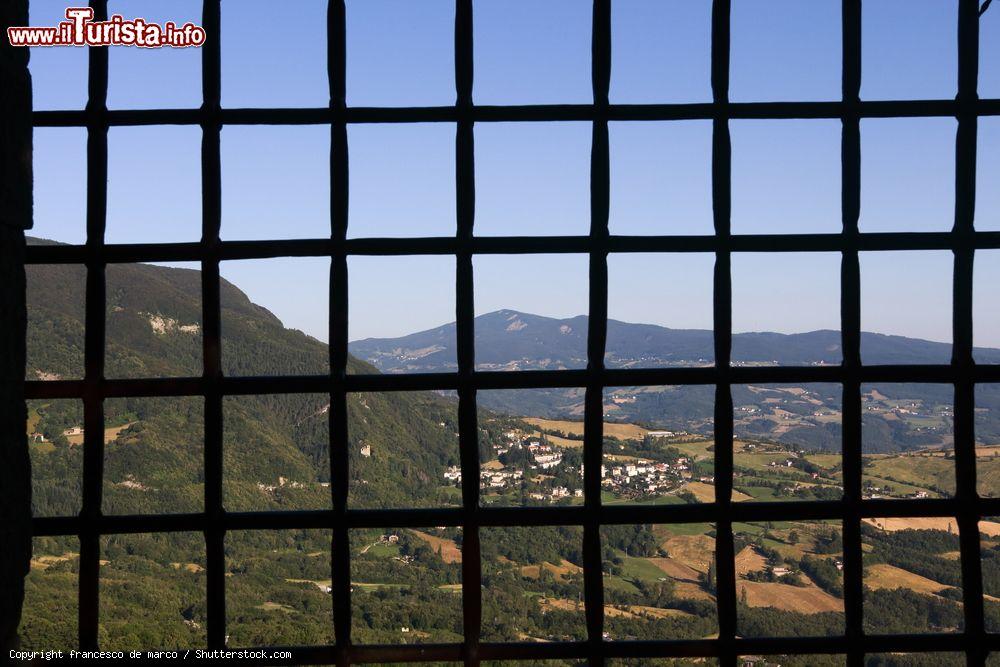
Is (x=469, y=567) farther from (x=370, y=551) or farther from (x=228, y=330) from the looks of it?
(x=228, y=330)

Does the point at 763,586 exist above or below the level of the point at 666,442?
below

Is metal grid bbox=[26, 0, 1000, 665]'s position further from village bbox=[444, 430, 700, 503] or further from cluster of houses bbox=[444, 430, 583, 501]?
cluster of houses bbox=[444, 430, 583, 501]

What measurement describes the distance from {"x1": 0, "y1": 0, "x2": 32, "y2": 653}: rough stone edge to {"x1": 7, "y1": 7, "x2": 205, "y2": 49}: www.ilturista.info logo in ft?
0.15

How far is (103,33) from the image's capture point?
2193mm

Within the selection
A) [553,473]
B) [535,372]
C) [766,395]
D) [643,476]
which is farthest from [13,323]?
[766,395]

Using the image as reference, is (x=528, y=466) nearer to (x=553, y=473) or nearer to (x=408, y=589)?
(x=553, y=473)

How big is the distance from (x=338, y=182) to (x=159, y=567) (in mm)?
34232

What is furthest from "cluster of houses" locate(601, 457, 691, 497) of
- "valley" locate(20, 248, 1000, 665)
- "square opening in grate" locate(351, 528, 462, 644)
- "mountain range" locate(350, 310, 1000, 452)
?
"mountain range" locate(350, 310, 1000, 452)

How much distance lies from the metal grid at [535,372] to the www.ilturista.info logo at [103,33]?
5cm

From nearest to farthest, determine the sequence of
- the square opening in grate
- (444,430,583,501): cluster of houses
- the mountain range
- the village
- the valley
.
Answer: the square opening in grate < the valley < the village < (444,430,583,501): cluster of houses < the mountain range

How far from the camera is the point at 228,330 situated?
4856cm

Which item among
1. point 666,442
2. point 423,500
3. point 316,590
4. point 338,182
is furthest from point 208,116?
point 666,442

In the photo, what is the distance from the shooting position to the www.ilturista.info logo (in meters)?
2.12

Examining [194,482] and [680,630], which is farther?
[194,482]
